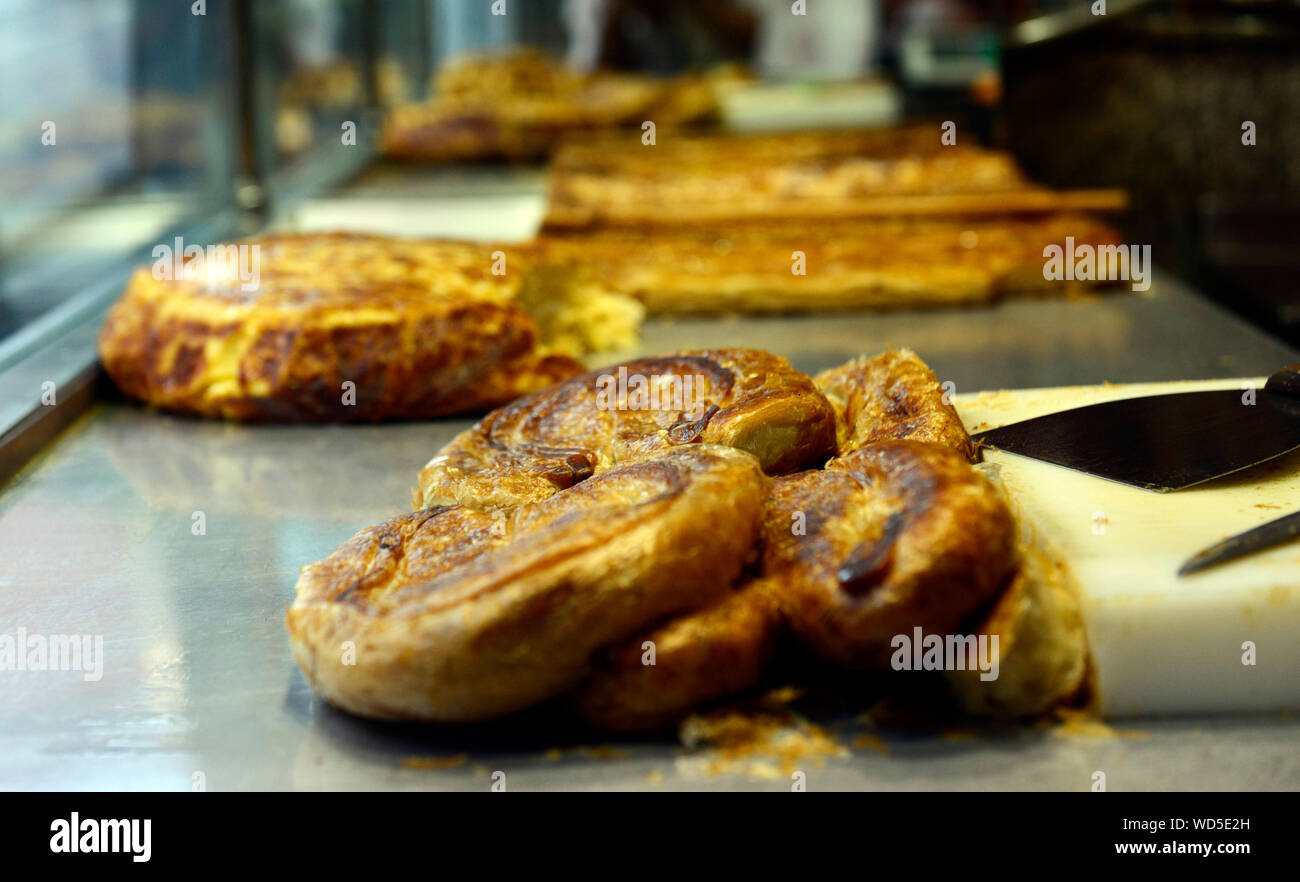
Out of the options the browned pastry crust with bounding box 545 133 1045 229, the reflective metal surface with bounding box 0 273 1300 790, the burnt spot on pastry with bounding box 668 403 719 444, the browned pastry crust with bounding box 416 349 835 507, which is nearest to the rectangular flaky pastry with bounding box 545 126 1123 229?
the browned pastry crust with bounding box 545 133 1045 229

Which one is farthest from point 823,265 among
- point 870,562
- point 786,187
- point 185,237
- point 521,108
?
point 521,108

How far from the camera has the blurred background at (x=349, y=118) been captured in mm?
3400

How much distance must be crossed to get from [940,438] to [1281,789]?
55cm

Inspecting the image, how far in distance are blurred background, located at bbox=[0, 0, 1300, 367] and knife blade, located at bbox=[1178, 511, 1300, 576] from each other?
2287 mm

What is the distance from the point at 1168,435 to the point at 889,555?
27.1 inches

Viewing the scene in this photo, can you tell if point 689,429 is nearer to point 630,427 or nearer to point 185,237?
point 630,427

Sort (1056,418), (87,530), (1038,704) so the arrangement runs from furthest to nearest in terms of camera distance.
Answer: (87,530) → (1056,418) → (1038,704)

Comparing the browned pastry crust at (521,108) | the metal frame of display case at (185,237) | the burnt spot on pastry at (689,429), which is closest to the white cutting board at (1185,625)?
the burnt spot on pastry at (689,429)

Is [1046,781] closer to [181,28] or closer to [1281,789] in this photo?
[1281,789]

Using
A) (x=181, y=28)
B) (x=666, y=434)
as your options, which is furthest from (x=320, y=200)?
(x=666, y=434)

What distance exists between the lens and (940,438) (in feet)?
5.10

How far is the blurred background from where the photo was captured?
11.2 feet

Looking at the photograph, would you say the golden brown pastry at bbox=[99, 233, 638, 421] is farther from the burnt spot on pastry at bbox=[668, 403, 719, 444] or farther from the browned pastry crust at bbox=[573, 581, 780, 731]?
the browned pastry crust at bbox=[573, 581, 780, 731]

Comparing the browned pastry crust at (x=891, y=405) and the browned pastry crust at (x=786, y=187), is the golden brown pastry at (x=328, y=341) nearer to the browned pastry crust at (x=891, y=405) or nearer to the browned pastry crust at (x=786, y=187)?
the browned pastry crust at (x=891, y=405)
